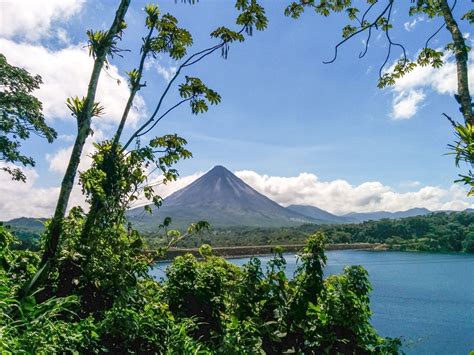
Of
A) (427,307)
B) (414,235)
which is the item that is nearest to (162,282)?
(427,307)

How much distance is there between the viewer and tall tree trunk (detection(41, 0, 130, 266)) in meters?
3.68

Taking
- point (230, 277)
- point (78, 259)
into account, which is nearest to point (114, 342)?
point (78, 259)

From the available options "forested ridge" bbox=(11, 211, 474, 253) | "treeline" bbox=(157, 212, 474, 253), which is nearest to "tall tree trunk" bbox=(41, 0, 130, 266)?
"forested ridge" bbox=(11, 211, 474, 253)

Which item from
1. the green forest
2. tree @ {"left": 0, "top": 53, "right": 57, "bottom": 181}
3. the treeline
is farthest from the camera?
the treeline

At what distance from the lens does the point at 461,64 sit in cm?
354

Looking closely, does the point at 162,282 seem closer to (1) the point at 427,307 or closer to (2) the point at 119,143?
(2) the point at 119,143

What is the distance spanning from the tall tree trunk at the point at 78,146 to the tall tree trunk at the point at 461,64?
3394mm

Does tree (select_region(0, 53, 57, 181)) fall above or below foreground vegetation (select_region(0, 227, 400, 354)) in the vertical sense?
above

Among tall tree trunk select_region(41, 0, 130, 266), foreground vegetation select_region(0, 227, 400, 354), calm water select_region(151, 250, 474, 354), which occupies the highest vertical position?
tall tree trunk select_region(41, 0, 130, 266)

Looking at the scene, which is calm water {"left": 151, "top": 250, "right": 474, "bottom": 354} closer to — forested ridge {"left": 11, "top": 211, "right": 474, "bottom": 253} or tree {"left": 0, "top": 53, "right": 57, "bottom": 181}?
tree {"left": 0, "top": 53, "right": 57, "bottom": 181}

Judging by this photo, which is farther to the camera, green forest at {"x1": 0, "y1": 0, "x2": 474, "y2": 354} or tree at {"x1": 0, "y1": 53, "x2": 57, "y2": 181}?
tree at {"x1": 0, "y1": 53, "x2": 57, "y2": 181}

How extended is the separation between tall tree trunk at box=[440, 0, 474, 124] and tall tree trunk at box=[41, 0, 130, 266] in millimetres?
3394

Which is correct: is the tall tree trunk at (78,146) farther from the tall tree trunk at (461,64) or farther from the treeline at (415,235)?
the treeline at (415,235)

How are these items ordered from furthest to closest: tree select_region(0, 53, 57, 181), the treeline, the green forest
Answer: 1. the treeline
2. tree select_region(0, 53, 57, 181)
3. the green forest
